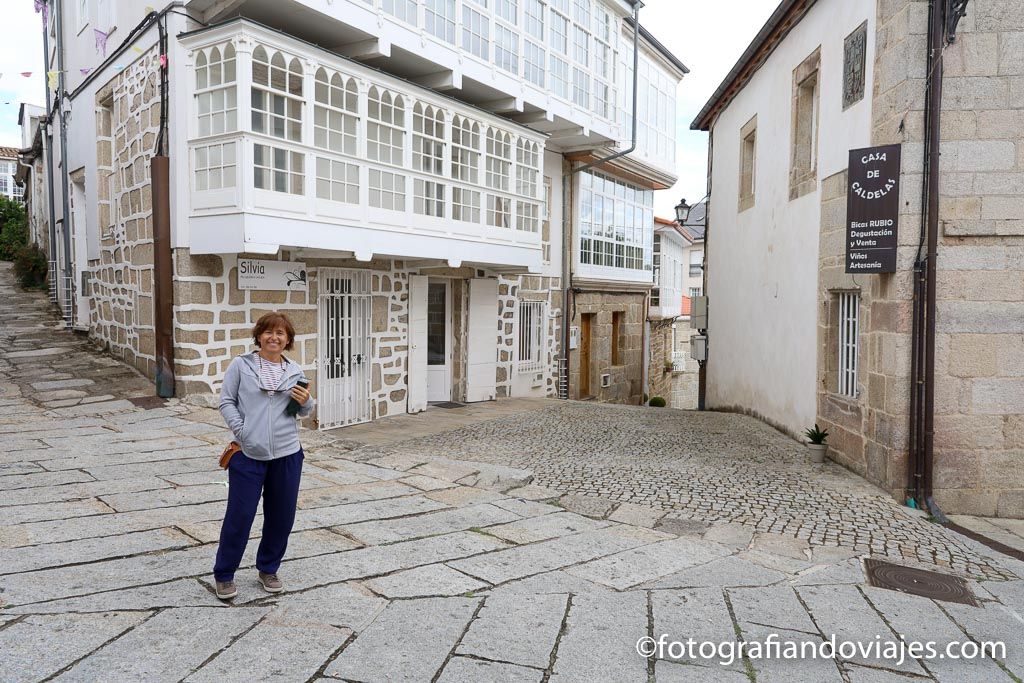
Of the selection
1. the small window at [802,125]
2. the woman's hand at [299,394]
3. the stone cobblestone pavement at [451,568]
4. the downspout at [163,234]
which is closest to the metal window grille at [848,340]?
the stone cobblestone pavement at [451,568]

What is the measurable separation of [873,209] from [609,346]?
1136 cm

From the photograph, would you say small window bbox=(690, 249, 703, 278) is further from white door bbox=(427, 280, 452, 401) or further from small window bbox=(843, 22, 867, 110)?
small window bbox=(843, 22, 867, 110)

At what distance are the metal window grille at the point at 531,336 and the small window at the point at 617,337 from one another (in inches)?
158

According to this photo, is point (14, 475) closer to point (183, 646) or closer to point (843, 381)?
point (183, 646)

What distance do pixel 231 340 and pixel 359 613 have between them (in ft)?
18.6

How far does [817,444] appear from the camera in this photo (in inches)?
322

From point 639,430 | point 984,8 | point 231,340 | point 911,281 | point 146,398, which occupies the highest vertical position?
point 984,8

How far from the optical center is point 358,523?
4977mm

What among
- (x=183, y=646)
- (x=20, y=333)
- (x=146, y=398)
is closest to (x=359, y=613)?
(x=183, y=646)

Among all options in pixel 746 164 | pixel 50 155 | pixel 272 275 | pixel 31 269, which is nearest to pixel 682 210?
pixel 746 164

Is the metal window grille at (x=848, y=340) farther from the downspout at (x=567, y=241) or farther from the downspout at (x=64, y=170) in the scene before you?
the downspout at (x=64, y=170)

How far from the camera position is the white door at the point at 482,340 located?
41.8 ft

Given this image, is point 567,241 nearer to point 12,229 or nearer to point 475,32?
point 475,32

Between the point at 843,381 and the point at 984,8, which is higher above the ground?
the point at 984,8
